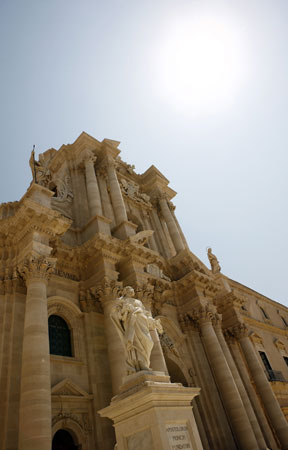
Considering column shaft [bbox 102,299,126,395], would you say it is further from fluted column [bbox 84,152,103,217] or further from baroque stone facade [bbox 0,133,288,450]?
fluted column [bbox 84,152,103,217]

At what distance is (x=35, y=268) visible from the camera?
1144 cm

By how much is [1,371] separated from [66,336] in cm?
341

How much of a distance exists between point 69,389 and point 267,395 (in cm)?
1477

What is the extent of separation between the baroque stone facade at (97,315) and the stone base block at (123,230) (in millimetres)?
71

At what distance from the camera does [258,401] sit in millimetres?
21094

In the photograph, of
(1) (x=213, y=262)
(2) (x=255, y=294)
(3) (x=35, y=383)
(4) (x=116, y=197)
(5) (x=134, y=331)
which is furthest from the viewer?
(2) (x=255, y=294)

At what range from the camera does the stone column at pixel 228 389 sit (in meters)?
16.2

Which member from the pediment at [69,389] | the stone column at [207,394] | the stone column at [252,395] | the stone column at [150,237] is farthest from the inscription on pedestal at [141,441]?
the stone column at [252,395]

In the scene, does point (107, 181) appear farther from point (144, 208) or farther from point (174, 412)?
point (174, 412)

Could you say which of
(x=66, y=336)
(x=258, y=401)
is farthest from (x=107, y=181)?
(x=258, y=401)

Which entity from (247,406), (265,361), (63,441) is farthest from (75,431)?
(265,361)

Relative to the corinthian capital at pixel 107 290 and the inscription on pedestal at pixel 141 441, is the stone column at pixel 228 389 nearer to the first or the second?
the corinthian capital at pixel 107 290

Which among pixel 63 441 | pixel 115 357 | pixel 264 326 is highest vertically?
pixel 264 326

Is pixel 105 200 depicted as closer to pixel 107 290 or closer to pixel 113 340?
pixel 107 290
